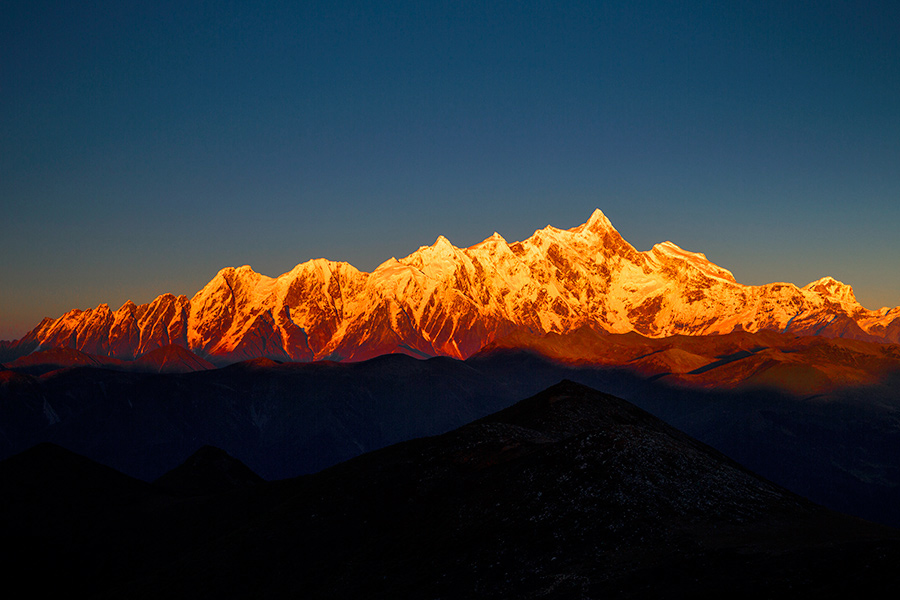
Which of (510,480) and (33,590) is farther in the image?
(33,590)

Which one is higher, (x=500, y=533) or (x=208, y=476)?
(x=500, y=533)

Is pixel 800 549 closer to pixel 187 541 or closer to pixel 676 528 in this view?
pixel 676 528

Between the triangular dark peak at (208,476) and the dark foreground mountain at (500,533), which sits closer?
the dark foreground mountain at (500,533)

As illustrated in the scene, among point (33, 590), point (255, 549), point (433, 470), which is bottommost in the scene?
point (33, 590)

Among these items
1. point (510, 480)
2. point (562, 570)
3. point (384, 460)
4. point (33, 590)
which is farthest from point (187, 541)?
point (562, 570)

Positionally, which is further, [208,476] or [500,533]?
[208,476]

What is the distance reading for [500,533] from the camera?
2940 inches

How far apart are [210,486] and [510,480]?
9118 cm

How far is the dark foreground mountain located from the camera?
59625mm

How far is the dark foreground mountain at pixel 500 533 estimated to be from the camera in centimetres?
5962

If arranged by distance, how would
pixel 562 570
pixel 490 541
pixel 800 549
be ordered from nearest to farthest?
pixel 800 549 → pixel 562 570 → pixel 490 541

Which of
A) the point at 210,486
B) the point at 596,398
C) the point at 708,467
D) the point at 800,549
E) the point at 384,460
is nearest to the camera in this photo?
the point at 800,549

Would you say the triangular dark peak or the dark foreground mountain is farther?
the triangular dark peak

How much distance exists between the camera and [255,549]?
90062mm
